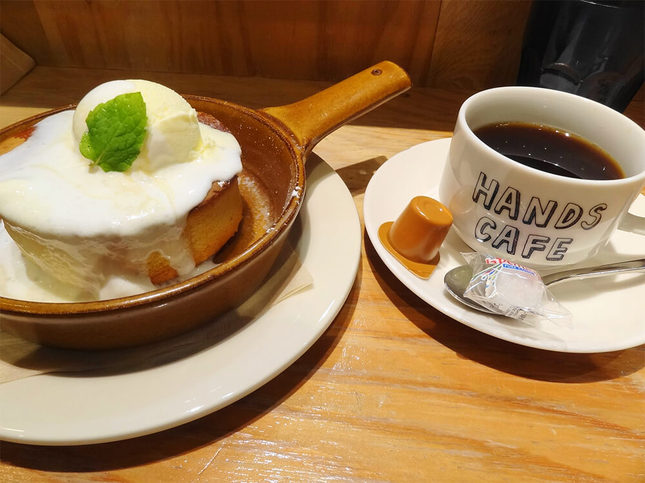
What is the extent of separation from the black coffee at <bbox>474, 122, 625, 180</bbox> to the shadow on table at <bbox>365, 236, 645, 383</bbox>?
304mm

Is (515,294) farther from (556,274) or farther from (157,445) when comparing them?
(157,445)

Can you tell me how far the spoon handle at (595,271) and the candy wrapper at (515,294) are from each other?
0.18 ft

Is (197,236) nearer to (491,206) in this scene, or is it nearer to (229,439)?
(229,439)

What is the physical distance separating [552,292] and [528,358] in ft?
0.42

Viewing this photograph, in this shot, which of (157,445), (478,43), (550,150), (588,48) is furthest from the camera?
(478,43)

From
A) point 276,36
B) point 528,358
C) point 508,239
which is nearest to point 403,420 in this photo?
point 528,358

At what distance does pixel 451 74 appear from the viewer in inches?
55.6

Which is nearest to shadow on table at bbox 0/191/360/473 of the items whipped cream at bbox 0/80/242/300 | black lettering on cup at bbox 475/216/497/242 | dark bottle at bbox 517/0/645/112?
whipped cream at bbox 0/80/242/300

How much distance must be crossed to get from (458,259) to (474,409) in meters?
0.28

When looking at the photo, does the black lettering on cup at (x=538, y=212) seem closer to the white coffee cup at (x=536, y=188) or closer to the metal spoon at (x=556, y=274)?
the white coffee cup at (x=536, y=188)

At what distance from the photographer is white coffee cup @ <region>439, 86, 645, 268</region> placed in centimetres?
67

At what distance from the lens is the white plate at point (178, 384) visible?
55 cm

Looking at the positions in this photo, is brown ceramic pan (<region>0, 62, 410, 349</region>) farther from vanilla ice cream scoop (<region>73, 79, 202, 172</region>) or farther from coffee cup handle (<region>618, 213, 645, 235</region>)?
coffee cup handle (<region>618, 213, 645, 235</region>)

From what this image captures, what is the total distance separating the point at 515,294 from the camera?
0.69 metres
